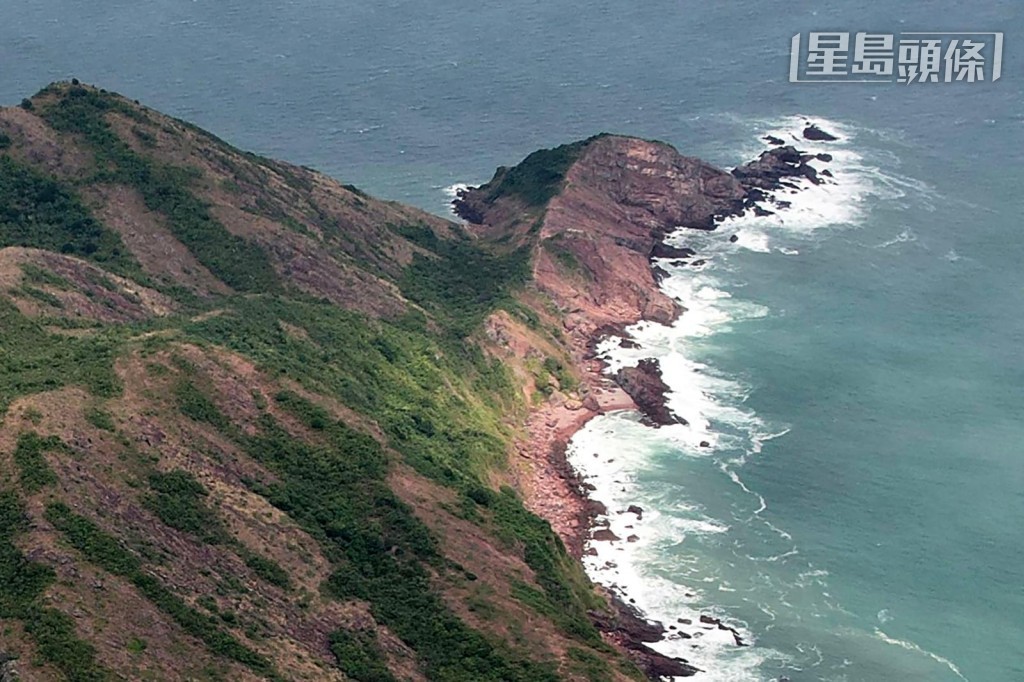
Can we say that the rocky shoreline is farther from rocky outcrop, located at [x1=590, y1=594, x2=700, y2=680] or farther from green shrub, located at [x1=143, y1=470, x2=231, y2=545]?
green shrub, located at [x1=143, y1=470, x2=231, y2=545]

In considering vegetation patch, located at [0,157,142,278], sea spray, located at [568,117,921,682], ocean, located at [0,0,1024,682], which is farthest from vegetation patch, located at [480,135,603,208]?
vegetation patch, located at [0,157,142,278]

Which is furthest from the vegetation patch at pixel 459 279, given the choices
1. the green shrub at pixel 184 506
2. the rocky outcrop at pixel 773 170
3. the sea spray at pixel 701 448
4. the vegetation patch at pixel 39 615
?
the vegetation patch at pixel 39 615

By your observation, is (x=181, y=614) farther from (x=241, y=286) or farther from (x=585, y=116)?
(x=585, y=116)

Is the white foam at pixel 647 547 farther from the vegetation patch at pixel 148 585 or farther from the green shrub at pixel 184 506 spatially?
the vegetation patch at pixel 148 585

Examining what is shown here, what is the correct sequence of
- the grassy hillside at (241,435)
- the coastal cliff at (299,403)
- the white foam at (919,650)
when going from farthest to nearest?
the white foam at (919,650)
the coastal cliff at (299,403)
the grassy hillside at (241,435)

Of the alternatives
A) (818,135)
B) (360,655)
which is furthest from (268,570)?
(818,135)

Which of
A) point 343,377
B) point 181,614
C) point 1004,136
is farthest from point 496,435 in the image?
point 1004,136
